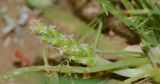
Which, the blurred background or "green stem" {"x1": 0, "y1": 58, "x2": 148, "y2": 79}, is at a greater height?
the blurred background

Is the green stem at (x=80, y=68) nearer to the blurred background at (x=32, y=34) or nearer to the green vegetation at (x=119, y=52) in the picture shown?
the green vegetation at (x=119, y=52)

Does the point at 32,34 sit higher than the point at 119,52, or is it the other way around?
the point at 32,34

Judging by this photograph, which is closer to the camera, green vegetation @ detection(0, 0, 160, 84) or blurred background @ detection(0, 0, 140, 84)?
green vegetation @ detection(0, 0, 160, 84)

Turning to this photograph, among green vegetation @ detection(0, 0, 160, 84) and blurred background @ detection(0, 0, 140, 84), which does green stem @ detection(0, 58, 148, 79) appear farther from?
blurred background @ detection(0, 0, 140, 84)

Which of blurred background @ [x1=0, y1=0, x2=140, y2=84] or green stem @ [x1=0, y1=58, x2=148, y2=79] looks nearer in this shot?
green stem @ [x1=0, y1=58, x2=148, y2=79]

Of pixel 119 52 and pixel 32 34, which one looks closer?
pixel 119 52

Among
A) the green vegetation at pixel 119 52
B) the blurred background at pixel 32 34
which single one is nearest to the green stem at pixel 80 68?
the green vegetation at pixel 119 52

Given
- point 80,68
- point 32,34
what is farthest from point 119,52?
point 32,34

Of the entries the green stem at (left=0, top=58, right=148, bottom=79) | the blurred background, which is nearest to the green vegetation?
the green stem at (left=0, top=58, right=148, bottom=79)

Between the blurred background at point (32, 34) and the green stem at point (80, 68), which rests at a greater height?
the blurred background at point (32, 34)

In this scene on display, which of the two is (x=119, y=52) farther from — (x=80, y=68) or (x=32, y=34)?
(x=32, y=34)

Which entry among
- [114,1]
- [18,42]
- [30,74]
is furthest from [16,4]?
[30,74]
